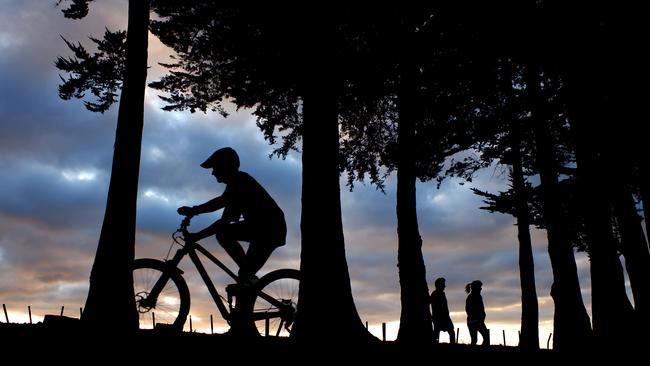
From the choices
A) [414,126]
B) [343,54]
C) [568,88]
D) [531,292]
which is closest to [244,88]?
[343,54]

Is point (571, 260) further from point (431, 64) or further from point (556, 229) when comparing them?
point (431, 64)

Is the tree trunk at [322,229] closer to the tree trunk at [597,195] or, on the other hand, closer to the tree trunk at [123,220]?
the tree trunk at [123,220]

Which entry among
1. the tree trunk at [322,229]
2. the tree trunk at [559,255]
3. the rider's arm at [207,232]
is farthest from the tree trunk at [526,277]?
the rider's arm at [207,232]

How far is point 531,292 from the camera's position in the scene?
17.9 metres

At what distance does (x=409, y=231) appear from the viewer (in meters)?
14.0

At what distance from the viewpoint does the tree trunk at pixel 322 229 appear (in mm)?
7801

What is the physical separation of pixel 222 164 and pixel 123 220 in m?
2.08

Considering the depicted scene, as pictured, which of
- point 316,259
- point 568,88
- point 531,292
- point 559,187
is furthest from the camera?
point 531,292

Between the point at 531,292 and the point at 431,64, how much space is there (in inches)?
311

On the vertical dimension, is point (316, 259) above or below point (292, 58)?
below

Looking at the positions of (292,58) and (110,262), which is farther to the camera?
(292,58)

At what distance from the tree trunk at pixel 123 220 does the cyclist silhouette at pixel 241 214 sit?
131 cm

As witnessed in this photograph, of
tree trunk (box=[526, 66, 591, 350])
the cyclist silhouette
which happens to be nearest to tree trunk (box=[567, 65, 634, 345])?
tree trunk (box=[526, 66, 591, 350])

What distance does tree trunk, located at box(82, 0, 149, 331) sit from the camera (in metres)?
8.78
